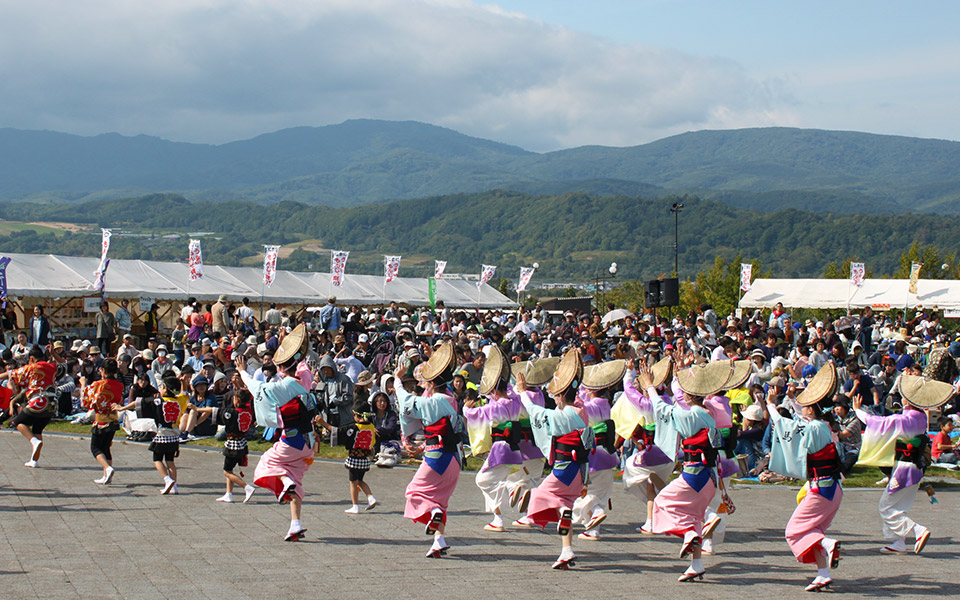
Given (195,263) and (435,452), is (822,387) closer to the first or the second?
(435,452)

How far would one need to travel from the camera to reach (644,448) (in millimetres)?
9188

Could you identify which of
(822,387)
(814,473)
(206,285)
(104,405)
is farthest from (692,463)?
(206,285)

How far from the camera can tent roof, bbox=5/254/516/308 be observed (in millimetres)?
25516

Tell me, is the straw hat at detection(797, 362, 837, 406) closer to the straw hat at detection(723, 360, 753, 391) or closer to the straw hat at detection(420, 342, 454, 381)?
the straw hat at detection(723, 360, 753, 391)

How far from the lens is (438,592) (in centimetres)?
689

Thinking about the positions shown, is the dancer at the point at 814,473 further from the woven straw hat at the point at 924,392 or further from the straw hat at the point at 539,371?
the straw hat at the point at 539,371

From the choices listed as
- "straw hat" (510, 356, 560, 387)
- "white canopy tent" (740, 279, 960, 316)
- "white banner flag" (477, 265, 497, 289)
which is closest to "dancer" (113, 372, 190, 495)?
"straw hat" (510, 356, 560, 387)

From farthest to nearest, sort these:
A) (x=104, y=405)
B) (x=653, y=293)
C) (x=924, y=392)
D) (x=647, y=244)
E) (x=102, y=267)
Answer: (x=647, y=244) < (x=102, y=267) < (x=653, y=293) < (x=104, y=405) < (x=924, y=392)

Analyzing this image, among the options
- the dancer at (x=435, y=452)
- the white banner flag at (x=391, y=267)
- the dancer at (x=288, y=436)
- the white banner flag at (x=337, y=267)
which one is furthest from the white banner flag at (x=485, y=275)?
the dancer at (x=435, y=452)

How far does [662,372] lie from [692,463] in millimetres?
1640

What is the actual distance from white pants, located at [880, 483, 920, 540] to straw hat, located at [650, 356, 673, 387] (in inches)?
92.0

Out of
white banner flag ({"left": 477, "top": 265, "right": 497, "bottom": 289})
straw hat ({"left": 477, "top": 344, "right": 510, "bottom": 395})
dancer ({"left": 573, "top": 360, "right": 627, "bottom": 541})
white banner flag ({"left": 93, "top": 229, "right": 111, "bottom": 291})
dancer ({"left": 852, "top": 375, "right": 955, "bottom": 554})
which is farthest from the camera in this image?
white banner flag ({"left": 477, "top": 265, "right": 497, "bottom": 289})

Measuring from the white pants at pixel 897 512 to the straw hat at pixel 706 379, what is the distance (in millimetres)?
2182

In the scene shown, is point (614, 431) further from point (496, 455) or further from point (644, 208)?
point (644, 208)
